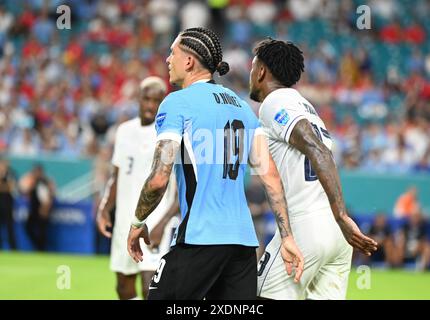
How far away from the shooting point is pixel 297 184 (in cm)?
701

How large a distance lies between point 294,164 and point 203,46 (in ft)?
3.87

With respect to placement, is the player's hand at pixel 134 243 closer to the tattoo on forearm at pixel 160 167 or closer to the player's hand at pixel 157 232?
the tattoo on forearm at pixel 160 167

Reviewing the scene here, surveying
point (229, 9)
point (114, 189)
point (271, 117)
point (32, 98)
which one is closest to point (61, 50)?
point (32, 98)

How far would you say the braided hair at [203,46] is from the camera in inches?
254

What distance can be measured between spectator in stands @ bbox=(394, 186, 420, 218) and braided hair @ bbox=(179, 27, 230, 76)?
1312 centimetres

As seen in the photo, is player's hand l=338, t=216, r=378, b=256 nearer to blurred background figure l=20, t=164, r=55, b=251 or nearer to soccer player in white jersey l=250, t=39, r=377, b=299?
soccer player in white jersey l=250, t=39, r=377, b=299

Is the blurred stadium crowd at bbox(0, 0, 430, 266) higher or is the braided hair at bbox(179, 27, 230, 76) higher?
the blurred stadium crowd at bbox(0, 0, 430, 266)

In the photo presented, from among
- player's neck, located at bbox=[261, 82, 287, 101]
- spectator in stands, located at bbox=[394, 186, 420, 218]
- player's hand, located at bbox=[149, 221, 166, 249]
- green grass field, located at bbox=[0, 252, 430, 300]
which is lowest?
green grass field, located at bbox=[0, 252, 430, 300]

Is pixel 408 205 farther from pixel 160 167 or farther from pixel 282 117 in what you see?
pixel 160 167

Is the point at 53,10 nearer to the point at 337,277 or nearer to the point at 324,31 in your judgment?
the point at 324,31

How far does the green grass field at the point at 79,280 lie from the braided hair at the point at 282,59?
652 cm

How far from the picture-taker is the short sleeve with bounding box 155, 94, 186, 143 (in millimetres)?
6072

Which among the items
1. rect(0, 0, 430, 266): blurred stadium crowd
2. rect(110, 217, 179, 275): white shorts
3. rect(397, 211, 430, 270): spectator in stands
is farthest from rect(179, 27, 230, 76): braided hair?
rect(397, 211, 430, 270): spectator in stands

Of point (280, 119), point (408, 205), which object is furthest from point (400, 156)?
point (280, 119)
